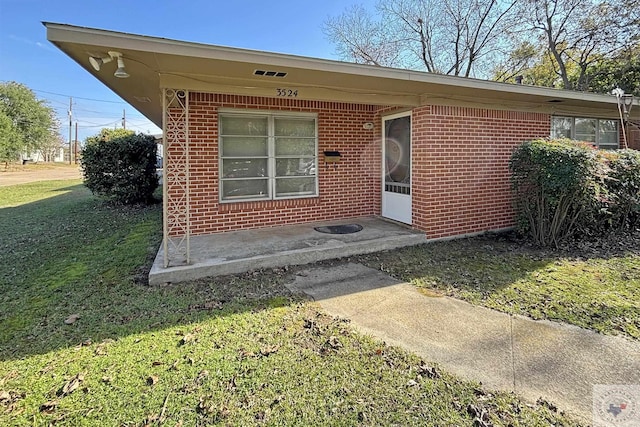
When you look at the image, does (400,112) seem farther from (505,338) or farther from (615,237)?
(505,338)

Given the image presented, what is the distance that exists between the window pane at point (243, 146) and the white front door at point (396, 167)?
8.17ft

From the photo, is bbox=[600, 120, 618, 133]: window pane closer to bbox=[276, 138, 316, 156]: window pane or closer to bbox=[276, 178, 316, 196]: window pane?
bbox=[276, 138, 316, 156]: window pane

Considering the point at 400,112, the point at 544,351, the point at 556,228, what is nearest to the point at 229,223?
the point at 400,112

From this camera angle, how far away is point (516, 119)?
23.0 feet

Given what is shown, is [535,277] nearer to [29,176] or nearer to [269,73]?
[269,73]

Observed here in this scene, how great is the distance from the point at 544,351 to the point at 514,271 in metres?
2.11

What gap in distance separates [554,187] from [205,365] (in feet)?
Answer: 17.8

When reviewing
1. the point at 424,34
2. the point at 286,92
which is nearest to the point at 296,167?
the point at 286,92

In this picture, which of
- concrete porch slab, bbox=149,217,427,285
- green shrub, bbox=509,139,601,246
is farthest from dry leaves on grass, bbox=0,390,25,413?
green shrub, bbox=509,139,601,246

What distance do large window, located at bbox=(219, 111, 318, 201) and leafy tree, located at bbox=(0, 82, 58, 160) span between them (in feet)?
125

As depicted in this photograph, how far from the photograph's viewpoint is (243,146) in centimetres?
A: 656

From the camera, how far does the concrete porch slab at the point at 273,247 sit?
4.62 meters

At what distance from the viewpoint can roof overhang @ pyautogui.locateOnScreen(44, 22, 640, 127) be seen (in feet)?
12.0
